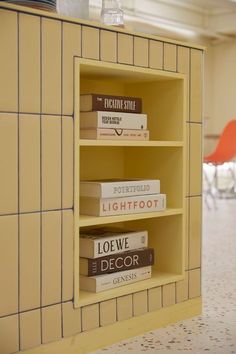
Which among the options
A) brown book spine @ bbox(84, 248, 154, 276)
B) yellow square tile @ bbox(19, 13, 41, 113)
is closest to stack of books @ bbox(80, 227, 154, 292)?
brown book spine @ bbox(84, 248, 154, 276)

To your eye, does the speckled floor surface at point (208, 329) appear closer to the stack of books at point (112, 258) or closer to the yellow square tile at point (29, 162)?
the stack of books at point (112, 258)

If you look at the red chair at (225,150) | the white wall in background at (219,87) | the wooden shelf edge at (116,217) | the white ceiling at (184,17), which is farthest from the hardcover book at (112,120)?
the white wall in background at (219,87)

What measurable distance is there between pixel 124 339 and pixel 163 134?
76cm

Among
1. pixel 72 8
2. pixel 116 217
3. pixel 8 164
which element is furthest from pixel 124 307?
pixel 72 8

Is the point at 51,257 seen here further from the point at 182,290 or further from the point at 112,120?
the point at 182,290

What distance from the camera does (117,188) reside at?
81.9 inches

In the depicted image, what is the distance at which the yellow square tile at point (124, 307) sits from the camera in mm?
2045

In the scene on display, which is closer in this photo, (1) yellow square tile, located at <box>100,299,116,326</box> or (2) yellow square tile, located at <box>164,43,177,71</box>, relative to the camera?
(1) yellow square tile, located at <box>100,299,116,326</box>

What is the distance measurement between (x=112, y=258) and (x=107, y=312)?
0.62 ft

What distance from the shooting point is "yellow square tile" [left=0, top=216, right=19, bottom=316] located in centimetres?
168

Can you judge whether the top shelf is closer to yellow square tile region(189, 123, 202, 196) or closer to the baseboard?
yellow square tile region(189, 123, 202, 196)

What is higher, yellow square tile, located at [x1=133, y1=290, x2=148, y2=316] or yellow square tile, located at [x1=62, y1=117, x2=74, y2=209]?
yellow square tile, located at [x1=62, y1=117, x2=74, y2=209]

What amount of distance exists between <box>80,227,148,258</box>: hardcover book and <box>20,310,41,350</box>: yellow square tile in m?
0.33

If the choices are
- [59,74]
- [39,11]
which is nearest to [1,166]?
[59,74]
